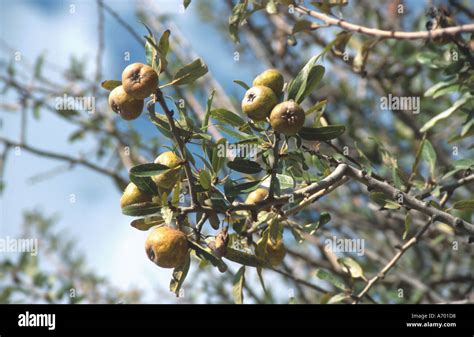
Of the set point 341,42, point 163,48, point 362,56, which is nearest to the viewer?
point 163,48

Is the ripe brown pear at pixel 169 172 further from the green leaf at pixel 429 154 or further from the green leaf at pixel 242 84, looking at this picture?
the green leaf at pixel 429 154

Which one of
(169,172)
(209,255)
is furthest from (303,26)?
(209,255)

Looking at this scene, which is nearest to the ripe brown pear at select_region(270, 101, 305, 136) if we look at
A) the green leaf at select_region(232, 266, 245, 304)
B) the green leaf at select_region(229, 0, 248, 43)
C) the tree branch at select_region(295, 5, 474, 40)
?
the green leaf at select_region(232, 266, 245, 304)

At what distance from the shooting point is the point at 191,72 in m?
1.51

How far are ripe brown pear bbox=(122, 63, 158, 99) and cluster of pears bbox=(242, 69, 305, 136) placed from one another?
0.80ft

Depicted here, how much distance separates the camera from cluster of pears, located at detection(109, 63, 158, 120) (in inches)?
53.9

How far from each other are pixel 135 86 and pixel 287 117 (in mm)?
380

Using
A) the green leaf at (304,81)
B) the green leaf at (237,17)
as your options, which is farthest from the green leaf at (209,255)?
the green leaf at (237,17)

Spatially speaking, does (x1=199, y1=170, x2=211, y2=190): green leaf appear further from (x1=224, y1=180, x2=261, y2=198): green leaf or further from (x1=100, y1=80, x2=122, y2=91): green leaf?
(x1=100, y1=80, x2=122, y2=91): green leaf

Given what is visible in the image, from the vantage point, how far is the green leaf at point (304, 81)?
5.06 ft

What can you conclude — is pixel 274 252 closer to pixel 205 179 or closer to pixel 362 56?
pixel 205 179
